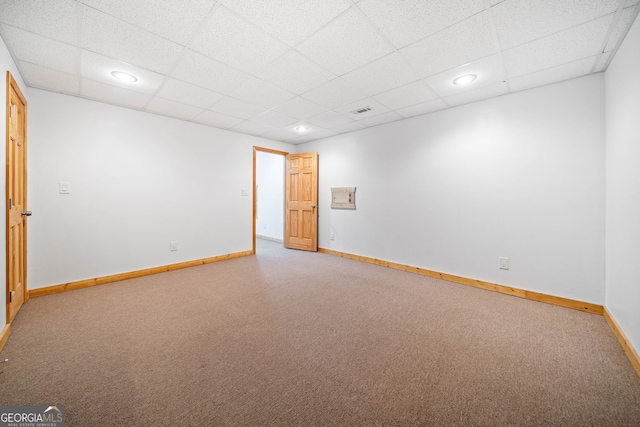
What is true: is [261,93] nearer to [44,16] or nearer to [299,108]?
[299,108]

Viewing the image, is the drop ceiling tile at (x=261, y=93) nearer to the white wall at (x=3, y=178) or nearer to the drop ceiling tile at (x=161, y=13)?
the drop ceiling tile at (x=161, y=13)

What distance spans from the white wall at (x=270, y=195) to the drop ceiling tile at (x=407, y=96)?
395 cm

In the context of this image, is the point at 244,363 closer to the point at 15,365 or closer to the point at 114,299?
the point at 15,365

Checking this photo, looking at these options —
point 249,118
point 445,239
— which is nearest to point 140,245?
point 249,118

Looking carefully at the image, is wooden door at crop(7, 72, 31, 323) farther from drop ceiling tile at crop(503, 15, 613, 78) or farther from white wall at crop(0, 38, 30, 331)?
drop ceiling tile at crop(503, 15, 613, 78)

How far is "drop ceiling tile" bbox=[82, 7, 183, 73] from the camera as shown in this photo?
191 centimetres

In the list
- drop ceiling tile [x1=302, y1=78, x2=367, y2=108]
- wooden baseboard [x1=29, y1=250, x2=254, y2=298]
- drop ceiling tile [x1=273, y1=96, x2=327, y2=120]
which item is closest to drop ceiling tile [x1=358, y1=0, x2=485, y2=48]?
drop ceiling tile [x1=302, y1=78, x2=367, y2=108]

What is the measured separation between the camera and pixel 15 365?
1.73m

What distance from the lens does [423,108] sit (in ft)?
12.0

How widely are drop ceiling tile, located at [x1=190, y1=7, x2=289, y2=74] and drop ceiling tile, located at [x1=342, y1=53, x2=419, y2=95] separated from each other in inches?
33.7

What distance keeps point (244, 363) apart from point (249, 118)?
11.7 feet

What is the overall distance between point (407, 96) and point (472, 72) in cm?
78

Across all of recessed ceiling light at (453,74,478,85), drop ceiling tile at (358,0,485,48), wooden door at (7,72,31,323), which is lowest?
wooden door at (7,72,31,323)

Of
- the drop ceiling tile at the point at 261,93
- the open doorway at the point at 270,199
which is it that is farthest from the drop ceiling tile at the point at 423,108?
the open doorway at the point at 270,199
